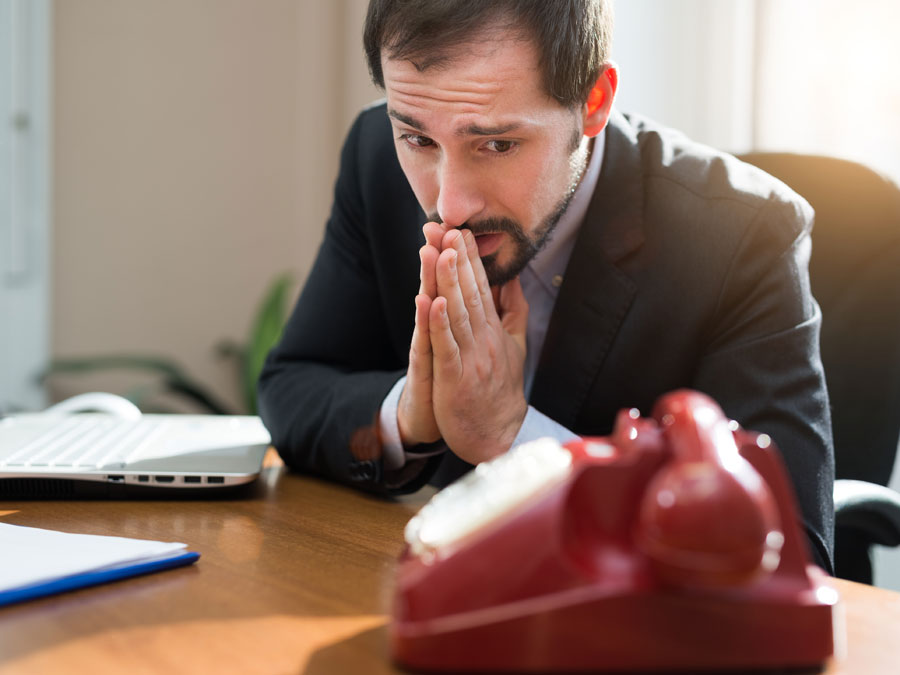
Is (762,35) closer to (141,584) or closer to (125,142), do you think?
(141,584)

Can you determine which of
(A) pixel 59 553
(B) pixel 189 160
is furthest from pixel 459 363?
(B) pixel 189 160

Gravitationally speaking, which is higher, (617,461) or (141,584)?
(617,461)

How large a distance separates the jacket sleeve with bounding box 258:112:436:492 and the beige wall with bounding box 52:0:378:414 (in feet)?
4.49

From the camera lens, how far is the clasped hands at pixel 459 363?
1013mm

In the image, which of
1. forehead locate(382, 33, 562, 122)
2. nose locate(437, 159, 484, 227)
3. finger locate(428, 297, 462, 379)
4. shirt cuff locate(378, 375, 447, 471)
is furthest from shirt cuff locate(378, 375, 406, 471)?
forehead locate(382, 33, 562, 122)

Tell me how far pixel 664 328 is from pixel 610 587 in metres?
0.74

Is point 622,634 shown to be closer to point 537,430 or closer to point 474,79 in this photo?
point 537,430

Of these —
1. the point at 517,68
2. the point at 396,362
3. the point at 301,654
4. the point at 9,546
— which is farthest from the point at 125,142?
the point at 301,654

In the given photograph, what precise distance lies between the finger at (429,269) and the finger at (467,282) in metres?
0.02

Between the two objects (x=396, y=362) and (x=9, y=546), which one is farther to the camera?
(x=396, y=362)

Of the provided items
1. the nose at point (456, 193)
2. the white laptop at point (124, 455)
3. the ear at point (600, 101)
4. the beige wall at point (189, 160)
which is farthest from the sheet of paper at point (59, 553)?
the beige wall at point (189, 160)

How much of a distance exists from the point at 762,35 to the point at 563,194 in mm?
843

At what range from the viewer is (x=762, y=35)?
178cm

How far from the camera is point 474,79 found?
103 cm
